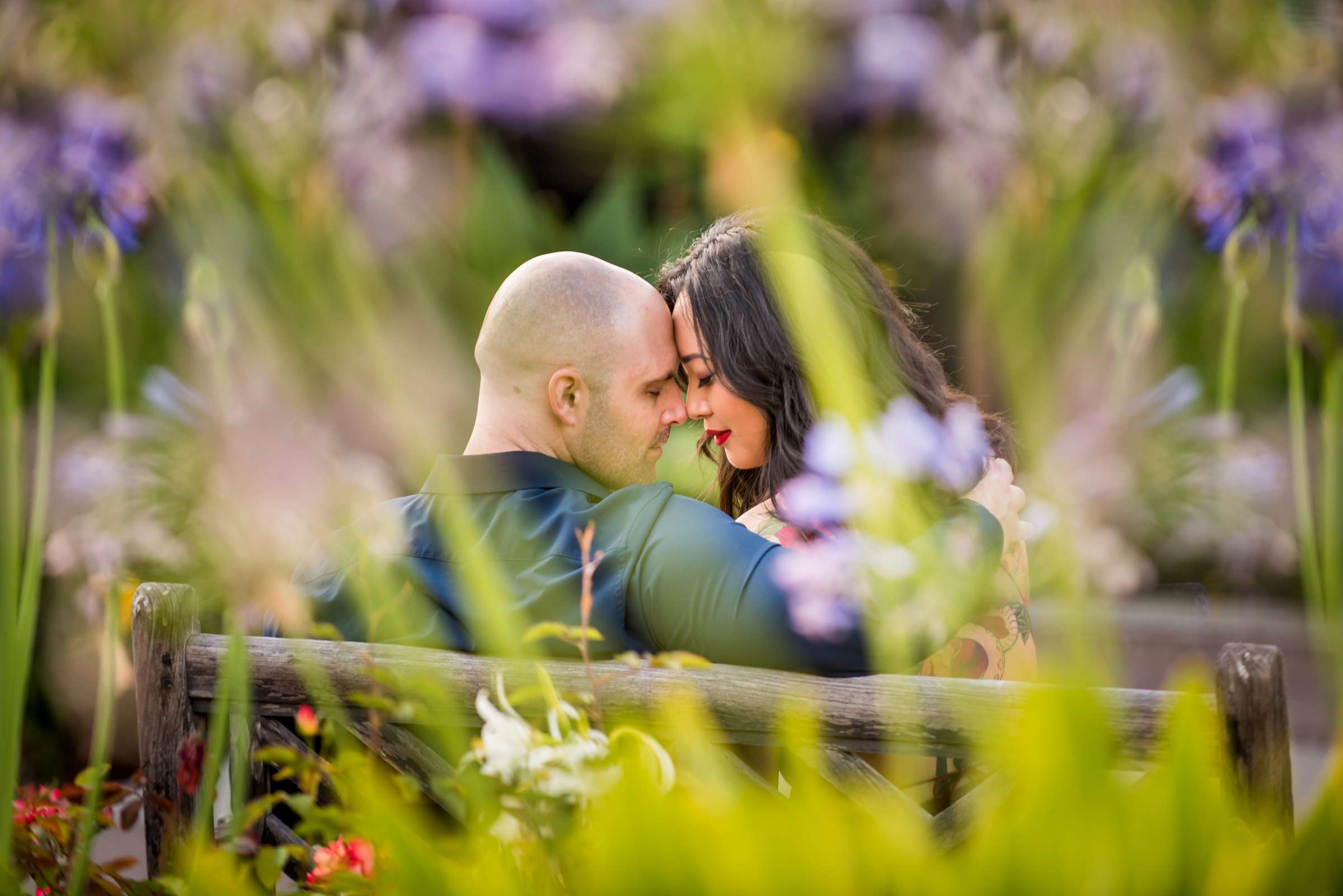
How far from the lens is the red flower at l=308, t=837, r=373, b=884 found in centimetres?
88

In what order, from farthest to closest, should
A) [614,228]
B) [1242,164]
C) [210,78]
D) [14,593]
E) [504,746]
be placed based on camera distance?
[614,228]
[210,78]
[1242,164]
[14,593]
[504,746]

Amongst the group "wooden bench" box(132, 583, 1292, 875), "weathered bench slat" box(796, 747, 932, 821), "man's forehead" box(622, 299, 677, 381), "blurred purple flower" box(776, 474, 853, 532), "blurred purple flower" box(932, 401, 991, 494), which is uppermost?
"man's forehead" box(622, 299, 677, 381)

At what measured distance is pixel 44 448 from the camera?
1161 millimetres

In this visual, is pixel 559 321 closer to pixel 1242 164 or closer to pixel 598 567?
pixel 598 567

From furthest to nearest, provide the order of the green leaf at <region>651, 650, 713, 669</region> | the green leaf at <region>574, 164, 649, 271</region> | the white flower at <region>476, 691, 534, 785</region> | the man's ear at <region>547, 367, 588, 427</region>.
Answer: the green leaf at <region>574, 164, 649, 271</region>
the man's ear at <region>547, 367, 588, 427</region>
the green leaf at <region>651, 650, 713, 669</region>
the white flower at <region>476, 691, 534, 785</region>

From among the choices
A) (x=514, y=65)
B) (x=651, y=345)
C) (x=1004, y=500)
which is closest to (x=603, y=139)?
(x=514, y=65)

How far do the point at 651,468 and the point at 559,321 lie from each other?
0.25 m

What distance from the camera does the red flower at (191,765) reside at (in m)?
1.02

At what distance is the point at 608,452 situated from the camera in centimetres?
143

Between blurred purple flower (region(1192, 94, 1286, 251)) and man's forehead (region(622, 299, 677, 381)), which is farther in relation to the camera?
man's forehead (region(622, 299, 677, 381))

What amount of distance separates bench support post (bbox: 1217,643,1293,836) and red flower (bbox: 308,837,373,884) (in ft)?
2.30

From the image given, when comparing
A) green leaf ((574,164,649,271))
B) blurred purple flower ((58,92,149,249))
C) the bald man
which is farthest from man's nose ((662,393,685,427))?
green leaf ((574,164,649,271))

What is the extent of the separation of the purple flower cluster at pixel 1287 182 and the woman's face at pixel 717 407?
0.64m

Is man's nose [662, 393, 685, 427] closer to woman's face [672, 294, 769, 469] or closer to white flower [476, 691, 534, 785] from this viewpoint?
woman's face [672, 294, 769, 469]
